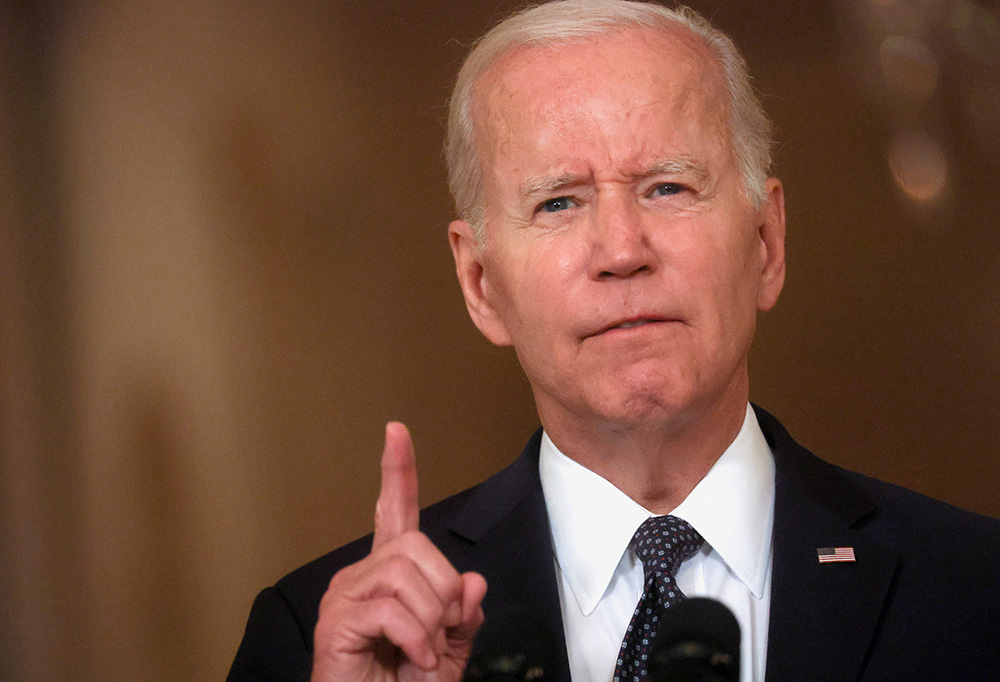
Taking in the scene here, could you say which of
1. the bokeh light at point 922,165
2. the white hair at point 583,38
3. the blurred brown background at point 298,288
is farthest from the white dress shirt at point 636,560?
the bokeh light at point 922,165

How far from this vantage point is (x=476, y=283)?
1.96m

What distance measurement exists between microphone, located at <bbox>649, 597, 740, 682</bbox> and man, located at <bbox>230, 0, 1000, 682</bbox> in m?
0.49

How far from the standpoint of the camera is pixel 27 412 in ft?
8.36

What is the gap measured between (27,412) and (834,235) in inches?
79.9

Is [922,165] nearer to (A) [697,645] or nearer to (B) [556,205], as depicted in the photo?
(B) [556,205]

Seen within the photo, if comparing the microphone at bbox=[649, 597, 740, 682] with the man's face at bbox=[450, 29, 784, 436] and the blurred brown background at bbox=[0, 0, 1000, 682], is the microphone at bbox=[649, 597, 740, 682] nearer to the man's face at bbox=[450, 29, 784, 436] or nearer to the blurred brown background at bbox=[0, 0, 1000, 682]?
the man's face at bbox=[450, 29, 784, 436]

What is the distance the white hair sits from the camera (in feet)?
5.91

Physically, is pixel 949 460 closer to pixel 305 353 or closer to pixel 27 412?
pixel 305 353

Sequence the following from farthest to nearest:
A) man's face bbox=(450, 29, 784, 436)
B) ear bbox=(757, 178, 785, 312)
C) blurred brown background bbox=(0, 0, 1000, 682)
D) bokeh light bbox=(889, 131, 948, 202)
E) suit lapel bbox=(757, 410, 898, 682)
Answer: bokeh light bbox=(889, 131, 948, 202)
blurred brown background bbox=(0, 0, 1000, 682)
ear bbox=(757, 178, 785, 312)
man's face bbox=(450, 29, 784, 436)
suit lapel bbox=(757, 410, 898, 682)

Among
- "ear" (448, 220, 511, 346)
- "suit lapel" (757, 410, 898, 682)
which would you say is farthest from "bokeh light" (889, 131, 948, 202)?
"ear" (448, 220, 511, 346)

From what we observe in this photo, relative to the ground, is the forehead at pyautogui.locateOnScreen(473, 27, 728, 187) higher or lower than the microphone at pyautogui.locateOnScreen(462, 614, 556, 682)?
higher

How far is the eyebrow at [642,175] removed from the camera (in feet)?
5.51

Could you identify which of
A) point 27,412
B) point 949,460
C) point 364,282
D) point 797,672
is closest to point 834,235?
point 949,460

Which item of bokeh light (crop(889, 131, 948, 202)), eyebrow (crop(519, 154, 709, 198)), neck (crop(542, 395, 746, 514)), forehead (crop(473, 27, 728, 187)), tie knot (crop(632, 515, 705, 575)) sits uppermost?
bokeh light (crop(889, 131, 948, 202))
